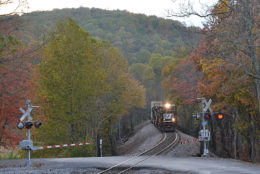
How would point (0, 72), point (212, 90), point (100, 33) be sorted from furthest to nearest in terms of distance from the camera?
point (100, 33)
point (212, 90)
point (0, 72)

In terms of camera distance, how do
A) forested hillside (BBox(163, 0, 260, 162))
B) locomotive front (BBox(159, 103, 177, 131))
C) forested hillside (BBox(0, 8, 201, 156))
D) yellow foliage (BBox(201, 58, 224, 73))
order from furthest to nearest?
locomotive front (BBox(159, 103, 177, 131)), yellow foliage (BBox(201, 58, 224, 73)), forested hillside (BBox(0, 8, 201, 156)), forested hillside (BBox(163, 0, 260, 162))

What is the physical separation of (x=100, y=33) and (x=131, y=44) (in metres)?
18.3

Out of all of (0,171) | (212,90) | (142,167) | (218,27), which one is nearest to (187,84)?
(212,90)

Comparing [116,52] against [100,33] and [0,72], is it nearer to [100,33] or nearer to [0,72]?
[0,72]

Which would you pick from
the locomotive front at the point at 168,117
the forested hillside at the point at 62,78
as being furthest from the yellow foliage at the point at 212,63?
the locomotive front at the point at 168,117

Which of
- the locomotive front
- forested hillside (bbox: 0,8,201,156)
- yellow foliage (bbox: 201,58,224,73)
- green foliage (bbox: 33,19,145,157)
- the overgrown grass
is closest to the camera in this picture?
forested hillside (bbox: 0,8,201,156)

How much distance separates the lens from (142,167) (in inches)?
714

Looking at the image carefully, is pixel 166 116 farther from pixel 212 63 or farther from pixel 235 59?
pixel 235 59

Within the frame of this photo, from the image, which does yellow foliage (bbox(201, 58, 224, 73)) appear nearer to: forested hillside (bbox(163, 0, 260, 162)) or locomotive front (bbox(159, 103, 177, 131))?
forested hillside (bbox(163, 0, 260, 162))

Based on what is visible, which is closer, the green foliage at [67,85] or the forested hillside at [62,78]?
the forested hillside at [62,78]

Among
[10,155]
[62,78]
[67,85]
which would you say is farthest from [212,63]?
[10,155]

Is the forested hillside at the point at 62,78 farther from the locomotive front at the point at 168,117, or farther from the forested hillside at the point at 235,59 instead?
the locomotive front at the point at 168,117

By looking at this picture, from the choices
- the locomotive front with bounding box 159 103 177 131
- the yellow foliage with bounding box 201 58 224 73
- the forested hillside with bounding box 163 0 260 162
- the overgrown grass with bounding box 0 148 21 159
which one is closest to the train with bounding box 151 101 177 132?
the locomotive front with bounding box 159 103 177 131

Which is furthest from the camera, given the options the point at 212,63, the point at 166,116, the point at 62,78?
the point at 166,116
